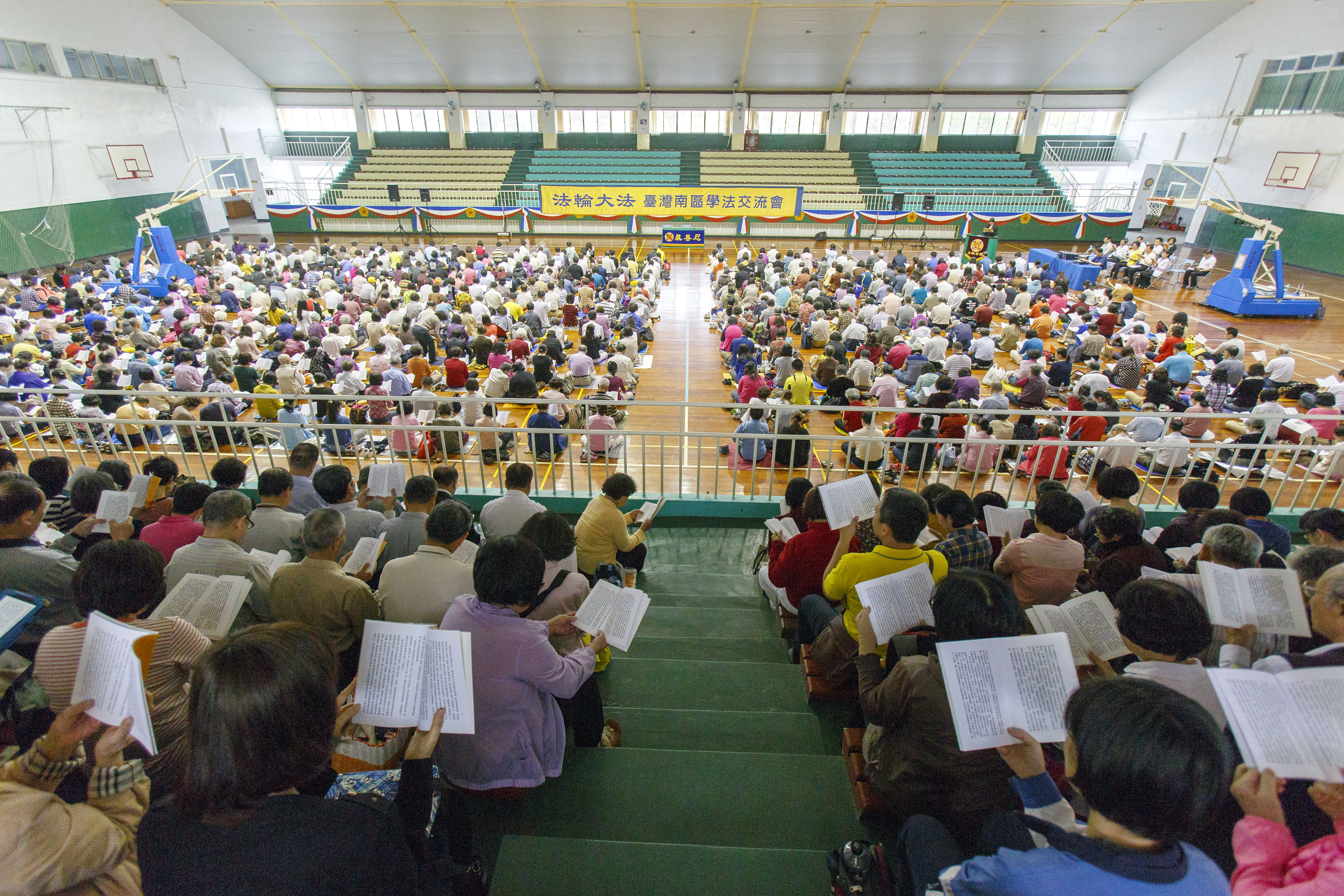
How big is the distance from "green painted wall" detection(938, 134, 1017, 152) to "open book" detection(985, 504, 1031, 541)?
2849 centimetres

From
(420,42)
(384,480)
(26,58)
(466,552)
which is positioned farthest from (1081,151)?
(26,58)

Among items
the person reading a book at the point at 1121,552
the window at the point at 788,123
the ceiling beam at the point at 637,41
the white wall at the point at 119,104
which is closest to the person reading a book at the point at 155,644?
the person reading a book at the point at 1121,552

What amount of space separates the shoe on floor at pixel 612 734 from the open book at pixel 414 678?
0.97 metres

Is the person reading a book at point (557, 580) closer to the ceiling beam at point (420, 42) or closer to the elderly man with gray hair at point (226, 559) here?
the elderly man with gray hair at point (226, 559)

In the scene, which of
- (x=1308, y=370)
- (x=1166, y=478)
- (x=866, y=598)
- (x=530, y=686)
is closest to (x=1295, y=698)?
(x=866, y=598)

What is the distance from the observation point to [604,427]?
247 inches

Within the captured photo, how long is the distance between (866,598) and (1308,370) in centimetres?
1272

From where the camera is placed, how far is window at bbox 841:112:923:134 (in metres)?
26.8

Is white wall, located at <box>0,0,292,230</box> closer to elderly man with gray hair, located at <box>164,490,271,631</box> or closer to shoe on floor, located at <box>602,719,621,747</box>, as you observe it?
elderly man with gray hair, located at <box>164,490,271,631</box>

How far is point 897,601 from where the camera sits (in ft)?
7.08

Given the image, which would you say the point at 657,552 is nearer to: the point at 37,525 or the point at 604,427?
the point at 604,427

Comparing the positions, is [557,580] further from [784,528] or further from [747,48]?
[747,48]

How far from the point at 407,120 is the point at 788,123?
17112 mm

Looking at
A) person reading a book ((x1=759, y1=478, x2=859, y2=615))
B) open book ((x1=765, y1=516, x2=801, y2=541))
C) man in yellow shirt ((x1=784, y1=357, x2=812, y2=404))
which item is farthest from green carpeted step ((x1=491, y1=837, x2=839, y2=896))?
man in yellow shirt ((x1=784, y1=357, x2=812, y2=404))
